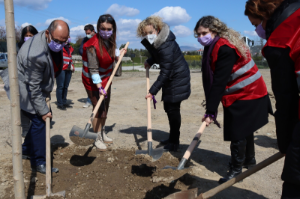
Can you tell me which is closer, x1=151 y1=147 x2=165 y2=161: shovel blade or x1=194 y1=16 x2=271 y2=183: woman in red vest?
x1=194 y1=16 x2=271 y2=183: woman in red vest

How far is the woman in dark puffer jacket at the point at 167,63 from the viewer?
11.5ft

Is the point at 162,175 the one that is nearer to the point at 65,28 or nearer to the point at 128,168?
A: the point at 128,168

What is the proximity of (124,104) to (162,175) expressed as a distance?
4.84 meters

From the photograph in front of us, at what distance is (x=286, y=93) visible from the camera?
4.91 ft

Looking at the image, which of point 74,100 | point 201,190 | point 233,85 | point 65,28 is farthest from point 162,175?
point 74,100

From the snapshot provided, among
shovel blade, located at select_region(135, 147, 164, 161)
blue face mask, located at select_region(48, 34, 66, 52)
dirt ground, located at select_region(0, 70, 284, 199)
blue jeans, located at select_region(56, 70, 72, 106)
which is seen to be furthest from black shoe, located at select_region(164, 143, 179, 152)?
blue jeans, located at select_region(56, 70, 72, 106)

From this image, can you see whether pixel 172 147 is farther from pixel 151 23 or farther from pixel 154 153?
pixel 151 23

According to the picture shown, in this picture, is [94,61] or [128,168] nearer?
[128,168]

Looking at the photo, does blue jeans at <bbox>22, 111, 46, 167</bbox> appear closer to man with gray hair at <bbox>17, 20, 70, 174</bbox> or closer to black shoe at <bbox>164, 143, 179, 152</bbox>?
man with gray hair at <bbox>17, 20, 70, 174</bbox>

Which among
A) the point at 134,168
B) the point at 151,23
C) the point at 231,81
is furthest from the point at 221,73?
the point at 134,168

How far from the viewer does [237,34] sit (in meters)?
2.80

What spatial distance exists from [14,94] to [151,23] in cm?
216

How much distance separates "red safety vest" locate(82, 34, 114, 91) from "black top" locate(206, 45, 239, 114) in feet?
5.56

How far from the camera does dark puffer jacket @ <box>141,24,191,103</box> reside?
3.50 m
